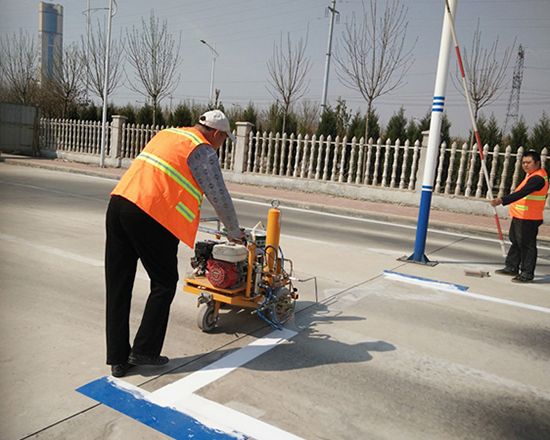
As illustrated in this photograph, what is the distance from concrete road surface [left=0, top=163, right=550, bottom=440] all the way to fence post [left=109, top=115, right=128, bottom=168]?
53.9 ft

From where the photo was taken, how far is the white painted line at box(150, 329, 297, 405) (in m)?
3.27

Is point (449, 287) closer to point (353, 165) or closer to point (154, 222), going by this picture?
point (154, 222)

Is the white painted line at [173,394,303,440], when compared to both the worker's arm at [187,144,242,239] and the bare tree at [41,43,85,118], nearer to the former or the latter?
the worker's arm at [187,144,242,239]

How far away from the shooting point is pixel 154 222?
3363 millimetres

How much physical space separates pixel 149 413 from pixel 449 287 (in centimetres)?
472

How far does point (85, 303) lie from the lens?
4.89m

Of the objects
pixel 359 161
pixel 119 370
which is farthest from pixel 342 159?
pixel 119 370

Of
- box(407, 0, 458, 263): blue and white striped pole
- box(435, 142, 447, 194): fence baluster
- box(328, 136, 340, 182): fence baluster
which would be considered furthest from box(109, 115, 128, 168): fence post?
box(407, 0, 458, 263): blue and white striped pole

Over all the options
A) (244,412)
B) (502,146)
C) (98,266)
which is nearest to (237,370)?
(244,412)

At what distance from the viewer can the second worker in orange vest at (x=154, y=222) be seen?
3342 millimetres

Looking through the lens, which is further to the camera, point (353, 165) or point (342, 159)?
point (353, 165)

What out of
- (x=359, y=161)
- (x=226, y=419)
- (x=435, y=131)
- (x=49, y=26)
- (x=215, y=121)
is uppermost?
(x=435, y=131)

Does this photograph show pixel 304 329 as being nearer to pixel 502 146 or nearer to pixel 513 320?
pixel 513 320

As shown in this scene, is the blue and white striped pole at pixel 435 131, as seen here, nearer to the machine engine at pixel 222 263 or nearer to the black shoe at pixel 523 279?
the black shoe at pixel 523 279
